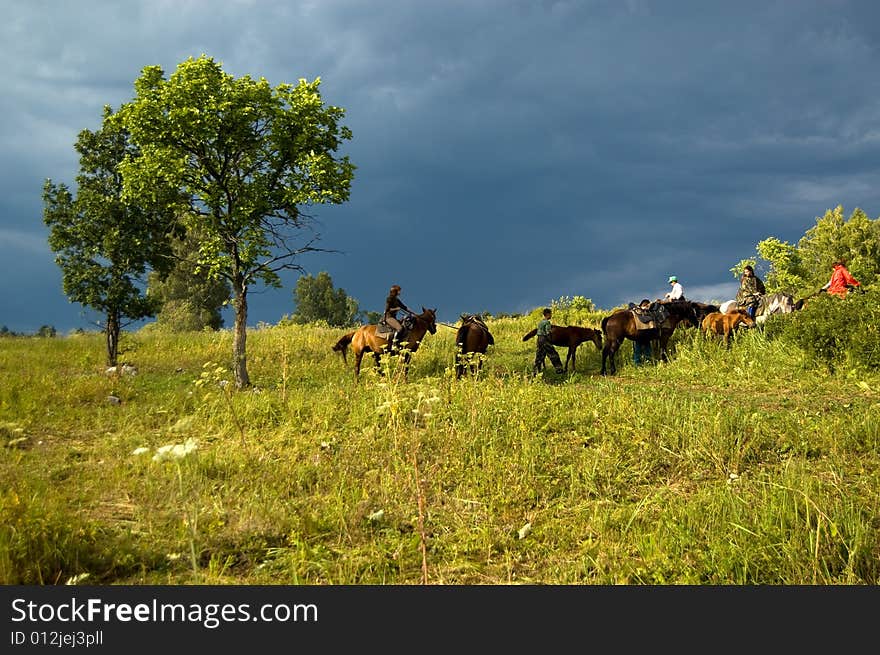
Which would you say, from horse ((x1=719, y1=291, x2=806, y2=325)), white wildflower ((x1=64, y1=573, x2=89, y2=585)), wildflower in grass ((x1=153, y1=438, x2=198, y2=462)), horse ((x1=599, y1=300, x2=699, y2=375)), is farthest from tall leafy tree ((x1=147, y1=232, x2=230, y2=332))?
wildflower in grass ((x1=153, y1=438, x2=198, y2=462))

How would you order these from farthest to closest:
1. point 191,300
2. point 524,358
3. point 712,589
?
1. point 191,300
2. point 524,358
3. point 712,589

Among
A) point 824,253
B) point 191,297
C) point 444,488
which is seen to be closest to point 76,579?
point 444,488

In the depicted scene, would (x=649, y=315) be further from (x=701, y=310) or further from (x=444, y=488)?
(x=444, y=488)

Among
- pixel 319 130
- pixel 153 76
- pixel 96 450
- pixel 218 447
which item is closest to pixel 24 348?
pixel 153 76

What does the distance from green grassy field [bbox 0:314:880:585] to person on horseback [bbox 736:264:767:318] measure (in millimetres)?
8149

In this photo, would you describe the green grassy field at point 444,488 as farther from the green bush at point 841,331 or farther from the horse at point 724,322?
the horse at point 724,322

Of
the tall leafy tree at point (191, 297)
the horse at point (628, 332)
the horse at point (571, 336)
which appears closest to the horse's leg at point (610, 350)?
the horse at point (628, 332)

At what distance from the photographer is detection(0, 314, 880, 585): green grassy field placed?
17.3 ft

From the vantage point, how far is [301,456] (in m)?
9.01

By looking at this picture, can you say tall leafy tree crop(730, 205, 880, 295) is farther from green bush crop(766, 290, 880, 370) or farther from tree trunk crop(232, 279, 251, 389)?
tree trunk crop(232, 279, 251, 389)

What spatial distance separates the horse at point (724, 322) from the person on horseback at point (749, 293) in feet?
2.18

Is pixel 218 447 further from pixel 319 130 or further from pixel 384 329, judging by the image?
pixel 319 130

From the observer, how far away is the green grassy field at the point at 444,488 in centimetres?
526

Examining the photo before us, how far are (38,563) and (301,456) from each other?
4.22 m
